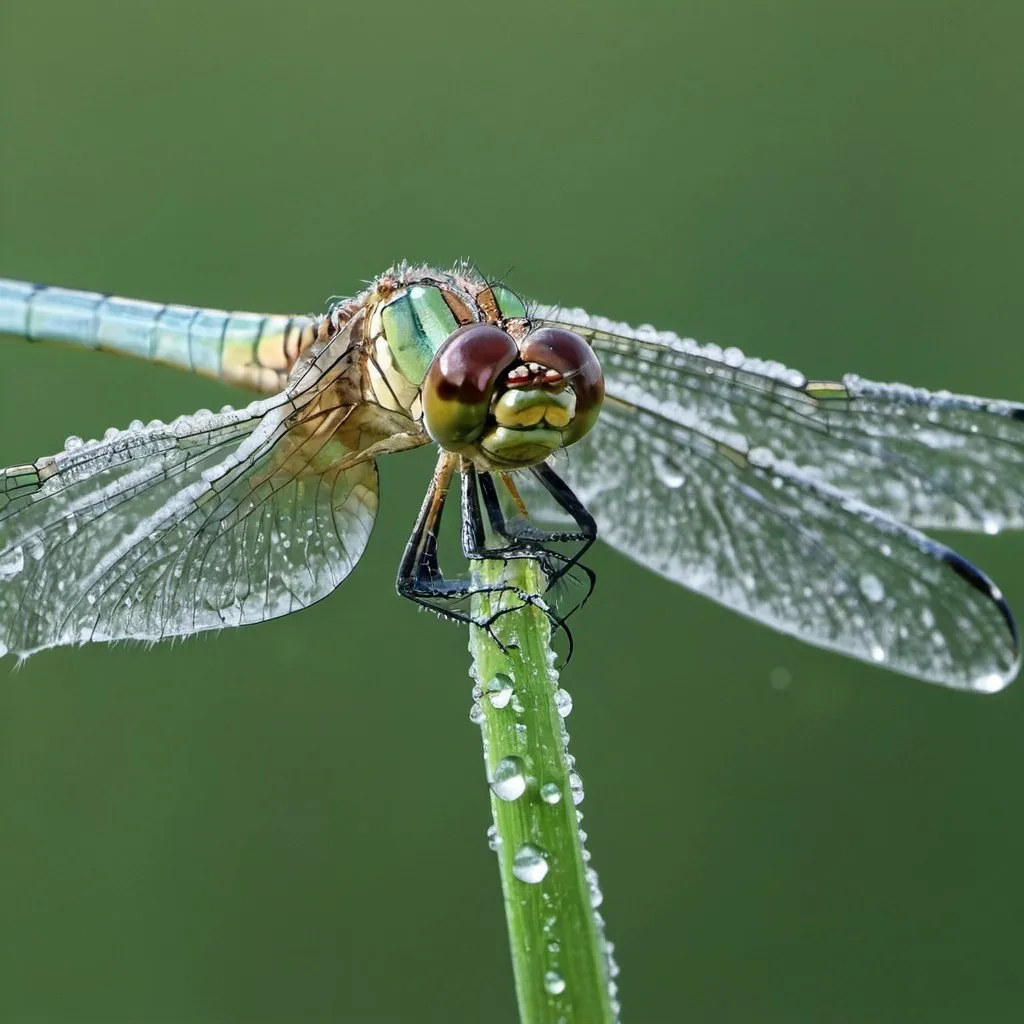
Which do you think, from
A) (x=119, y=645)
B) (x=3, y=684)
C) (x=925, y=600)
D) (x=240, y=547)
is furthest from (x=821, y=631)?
(x=3, y=684)

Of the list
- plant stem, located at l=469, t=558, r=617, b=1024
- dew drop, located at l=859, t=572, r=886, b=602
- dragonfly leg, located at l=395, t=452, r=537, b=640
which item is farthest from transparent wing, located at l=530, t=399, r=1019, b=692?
plant stem, located at l=469, t=558, r=617, b=1024

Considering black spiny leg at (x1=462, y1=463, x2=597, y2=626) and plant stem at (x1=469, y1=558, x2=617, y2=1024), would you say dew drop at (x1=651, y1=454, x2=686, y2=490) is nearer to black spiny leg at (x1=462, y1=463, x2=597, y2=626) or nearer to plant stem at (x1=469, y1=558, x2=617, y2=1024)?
black spiny leg at (x1=462, y1=463, x2=597, y2=626)

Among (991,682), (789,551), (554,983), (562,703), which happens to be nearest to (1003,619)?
A: (991,682)

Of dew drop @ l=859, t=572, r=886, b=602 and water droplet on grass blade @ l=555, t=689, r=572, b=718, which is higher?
dew drop @ l=859, t=572, r=886, b=602

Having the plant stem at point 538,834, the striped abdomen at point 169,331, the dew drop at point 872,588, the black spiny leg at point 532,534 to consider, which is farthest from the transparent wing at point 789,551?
the plant stem at point 538,834

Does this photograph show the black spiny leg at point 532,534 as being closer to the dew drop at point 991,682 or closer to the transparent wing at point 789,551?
the transparent wing at point 789,551
